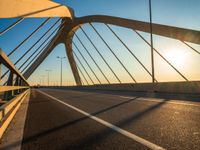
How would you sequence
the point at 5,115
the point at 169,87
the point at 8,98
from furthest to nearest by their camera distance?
the point at 169,87, the point at 8,98, the point at 5,115

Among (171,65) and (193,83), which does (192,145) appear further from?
(171,65)

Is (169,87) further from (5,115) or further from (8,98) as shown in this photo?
(5,115)

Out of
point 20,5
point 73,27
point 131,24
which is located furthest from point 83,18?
point 20,5

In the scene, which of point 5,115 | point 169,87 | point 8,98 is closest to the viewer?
point 5,115

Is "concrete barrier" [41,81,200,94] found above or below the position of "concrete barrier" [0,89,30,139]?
below

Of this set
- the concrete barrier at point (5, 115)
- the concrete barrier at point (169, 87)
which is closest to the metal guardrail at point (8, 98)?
the concrete barrier at point (5, 115)

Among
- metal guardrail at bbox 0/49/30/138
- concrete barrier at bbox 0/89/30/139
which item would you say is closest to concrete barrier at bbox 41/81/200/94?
metal guardrail at bbox 0/49/30/138

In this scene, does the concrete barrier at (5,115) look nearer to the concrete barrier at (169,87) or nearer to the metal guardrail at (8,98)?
the metal guardrail at (8,98)

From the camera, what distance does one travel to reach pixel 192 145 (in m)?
3.59

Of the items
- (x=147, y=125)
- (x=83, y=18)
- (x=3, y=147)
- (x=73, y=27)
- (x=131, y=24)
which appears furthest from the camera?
(x=73, y=27)

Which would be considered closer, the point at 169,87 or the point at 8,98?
the point at 8,98

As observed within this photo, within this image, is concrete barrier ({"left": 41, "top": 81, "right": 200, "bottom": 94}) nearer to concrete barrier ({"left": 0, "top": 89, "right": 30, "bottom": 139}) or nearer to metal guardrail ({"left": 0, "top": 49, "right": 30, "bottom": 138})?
metal guardrail ({"left": 0, "top": 49, "right": 30, "bottom": 138})

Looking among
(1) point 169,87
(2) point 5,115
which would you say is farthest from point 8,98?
(1) point 169,87

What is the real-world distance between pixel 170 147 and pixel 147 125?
5.72ft
